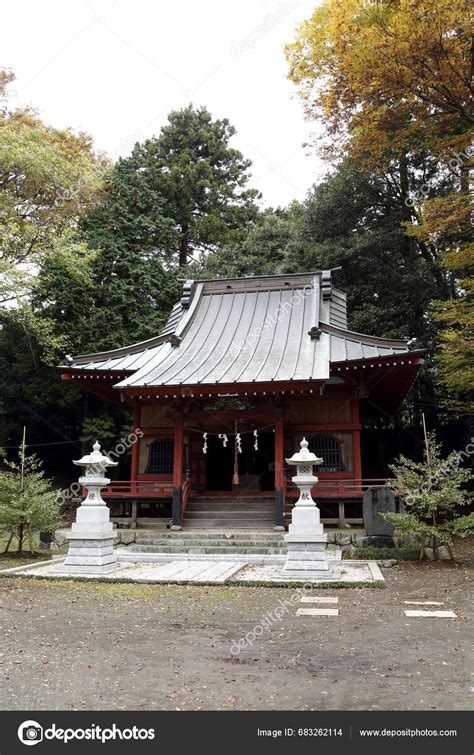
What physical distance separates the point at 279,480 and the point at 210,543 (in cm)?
216

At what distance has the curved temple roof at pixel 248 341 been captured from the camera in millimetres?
13883

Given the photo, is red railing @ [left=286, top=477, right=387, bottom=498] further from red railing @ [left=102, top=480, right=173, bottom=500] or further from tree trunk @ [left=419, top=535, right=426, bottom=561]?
red railing @ [left=102, top=480, right=173, bottom=500]

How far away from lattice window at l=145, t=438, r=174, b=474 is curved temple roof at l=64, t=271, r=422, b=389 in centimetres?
210

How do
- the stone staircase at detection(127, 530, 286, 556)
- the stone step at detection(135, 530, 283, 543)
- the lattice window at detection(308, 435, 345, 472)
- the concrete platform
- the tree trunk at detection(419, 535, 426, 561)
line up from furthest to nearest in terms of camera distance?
the lattice window at detection(308, 435, 345, 472) < the stone step at detection(135, 530, 283, 543) < the stone staircase at detection(127, 530, 286, 556) < the tree trunk at detection(419, 535, 426, 561) < the concrete platform

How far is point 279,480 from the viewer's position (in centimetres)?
1347

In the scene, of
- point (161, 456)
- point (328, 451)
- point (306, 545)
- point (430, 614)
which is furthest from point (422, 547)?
point (161, 456)

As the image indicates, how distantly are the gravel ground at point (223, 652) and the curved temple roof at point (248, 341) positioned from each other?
610cm

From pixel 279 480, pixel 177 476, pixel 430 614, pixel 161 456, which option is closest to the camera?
pixel 430 614

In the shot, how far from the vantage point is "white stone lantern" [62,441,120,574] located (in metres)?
10.2

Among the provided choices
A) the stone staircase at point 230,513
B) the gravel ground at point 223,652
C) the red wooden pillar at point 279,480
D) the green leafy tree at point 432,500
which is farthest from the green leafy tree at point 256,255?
the gravel ground at point 223,652

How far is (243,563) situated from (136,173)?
63.2 feet

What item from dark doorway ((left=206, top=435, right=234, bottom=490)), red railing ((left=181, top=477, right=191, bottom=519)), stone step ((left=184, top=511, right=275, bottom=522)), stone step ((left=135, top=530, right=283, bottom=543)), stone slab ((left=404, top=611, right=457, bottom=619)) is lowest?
stone slab ((left=404, top=611, right=457, bottom=619))

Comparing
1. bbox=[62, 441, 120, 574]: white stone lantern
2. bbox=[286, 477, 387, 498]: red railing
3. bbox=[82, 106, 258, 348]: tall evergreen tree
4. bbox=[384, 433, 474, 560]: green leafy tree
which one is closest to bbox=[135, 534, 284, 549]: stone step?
bbox=[286, 477, 387, 498]: red railing

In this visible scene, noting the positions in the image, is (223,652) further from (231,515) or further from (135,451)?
(135,451)
